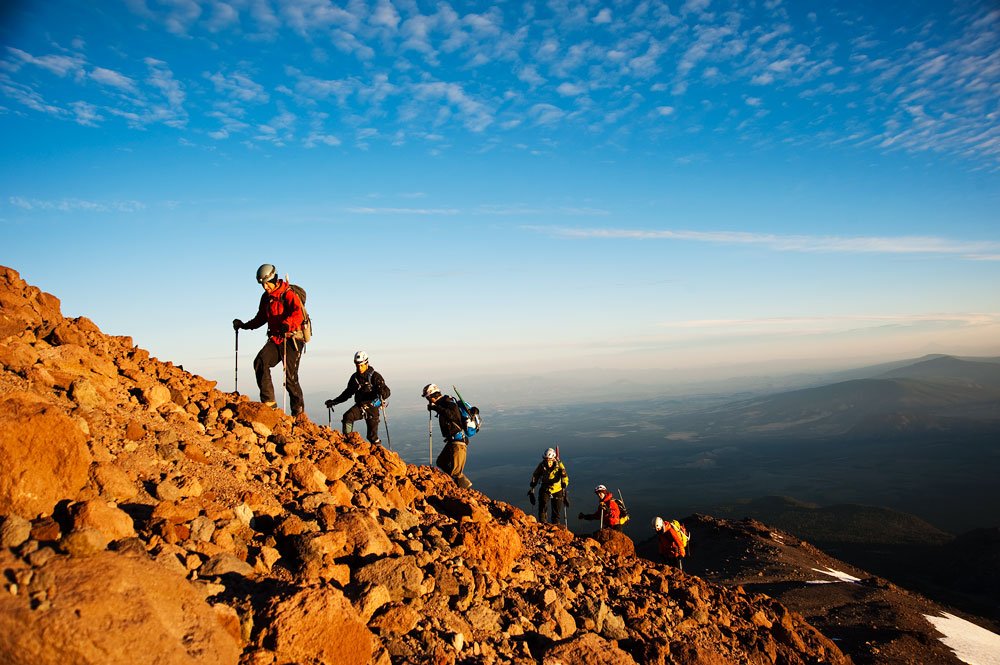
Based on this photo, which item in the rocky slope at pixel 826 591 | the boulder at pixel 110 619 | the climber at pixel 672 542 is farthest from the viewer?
the climber at pixel 672 542

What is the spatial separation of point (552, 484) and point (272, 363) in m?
7.58

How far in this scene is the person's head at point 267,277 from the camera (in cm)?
898

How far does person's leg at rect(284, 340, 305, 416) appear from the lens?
9195 millimetres

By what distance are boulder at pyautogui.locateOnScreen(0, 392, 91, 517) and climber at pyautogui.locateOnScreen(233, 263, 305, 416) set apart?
463 cm

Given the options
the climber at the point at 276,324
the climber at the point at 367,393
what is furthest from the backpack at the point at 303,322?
the climber at the point at 367,393

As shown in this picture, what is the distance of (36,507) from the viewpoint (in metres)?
3.81

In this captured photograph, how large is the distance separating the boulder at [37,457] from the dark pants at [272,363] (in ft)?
15.2

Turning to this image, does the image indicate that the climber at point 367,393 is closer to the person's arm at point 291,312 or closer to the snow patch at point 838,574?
the person's arm at point 291,312

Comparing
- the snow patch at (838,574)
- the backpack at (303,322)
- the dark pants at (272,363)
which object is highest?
the backpack at (303,322)

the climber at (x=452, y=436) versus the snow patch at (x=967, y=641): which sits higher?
the climber at (x=452, y=436)

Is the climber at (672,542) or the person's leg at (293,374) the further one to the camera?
the climber at (672,542)

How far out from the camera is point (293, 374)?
9508 mm

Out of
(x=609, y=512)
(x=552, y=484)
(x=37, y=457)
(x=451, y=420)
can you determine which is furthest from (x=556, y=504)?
(x=37, y=457)

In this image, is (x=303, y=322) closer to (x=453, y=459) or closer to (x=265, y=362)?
(x=265, y=362)
